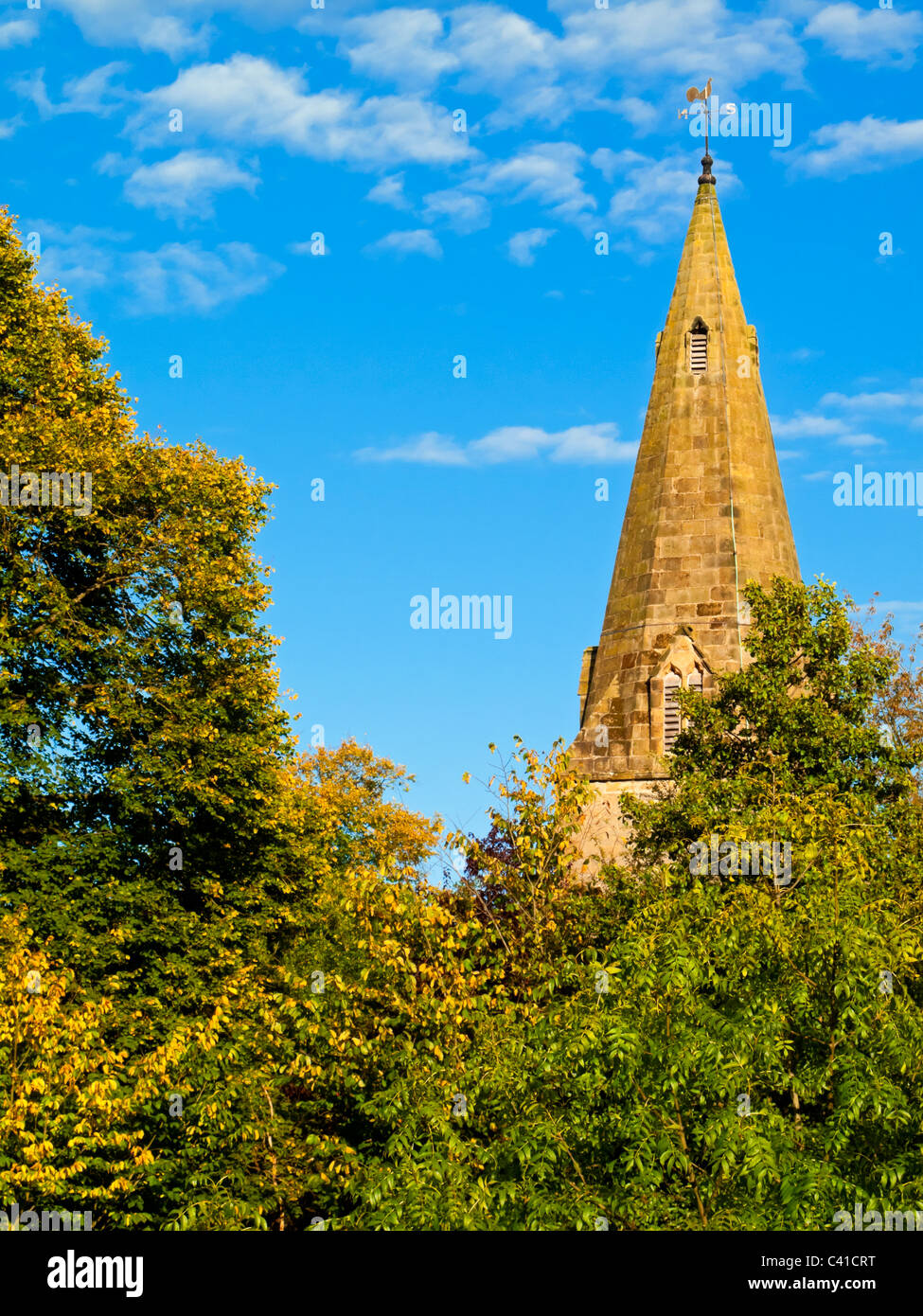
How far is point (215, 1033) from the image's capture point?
2125 centimetres

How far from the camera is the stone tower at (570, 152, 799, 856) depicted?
115ft

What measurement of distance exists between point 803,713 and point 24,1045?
14.9 meters

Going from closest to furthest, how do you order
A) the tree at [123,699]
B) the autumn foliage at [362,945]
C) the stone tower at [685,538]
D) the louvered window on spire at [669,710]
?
the autumn foliage at [362,945] < the tree at [123,699] < the louvered window on spire at [669,710] < the stone tower at [685,538]

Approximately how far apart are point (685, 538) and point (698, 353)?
510cm

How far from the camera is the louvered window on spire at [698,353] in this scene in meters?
38.4

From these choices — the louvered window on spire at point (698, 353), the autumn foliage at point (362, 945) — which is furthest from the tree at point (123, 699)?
the louvered window on spire at point (698, 353)

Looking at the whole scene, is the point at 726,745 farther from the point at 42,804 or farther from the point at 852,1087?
the point at 852,1087

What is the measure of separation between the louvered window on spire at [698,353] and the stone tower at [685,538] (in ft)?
0.08

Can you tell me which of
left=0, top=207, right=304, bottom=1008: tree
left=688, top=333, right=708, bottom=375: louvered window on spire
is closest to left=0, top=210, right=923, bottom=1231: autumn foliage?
left=0, top=207, right=304, bottom=1008: tree

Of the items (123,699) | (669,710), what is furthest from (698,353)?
(123,699)

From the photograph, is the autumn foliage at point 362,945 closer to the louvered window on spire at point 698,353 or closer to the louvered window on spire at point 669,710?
the louvered window on spire at point 669,710
